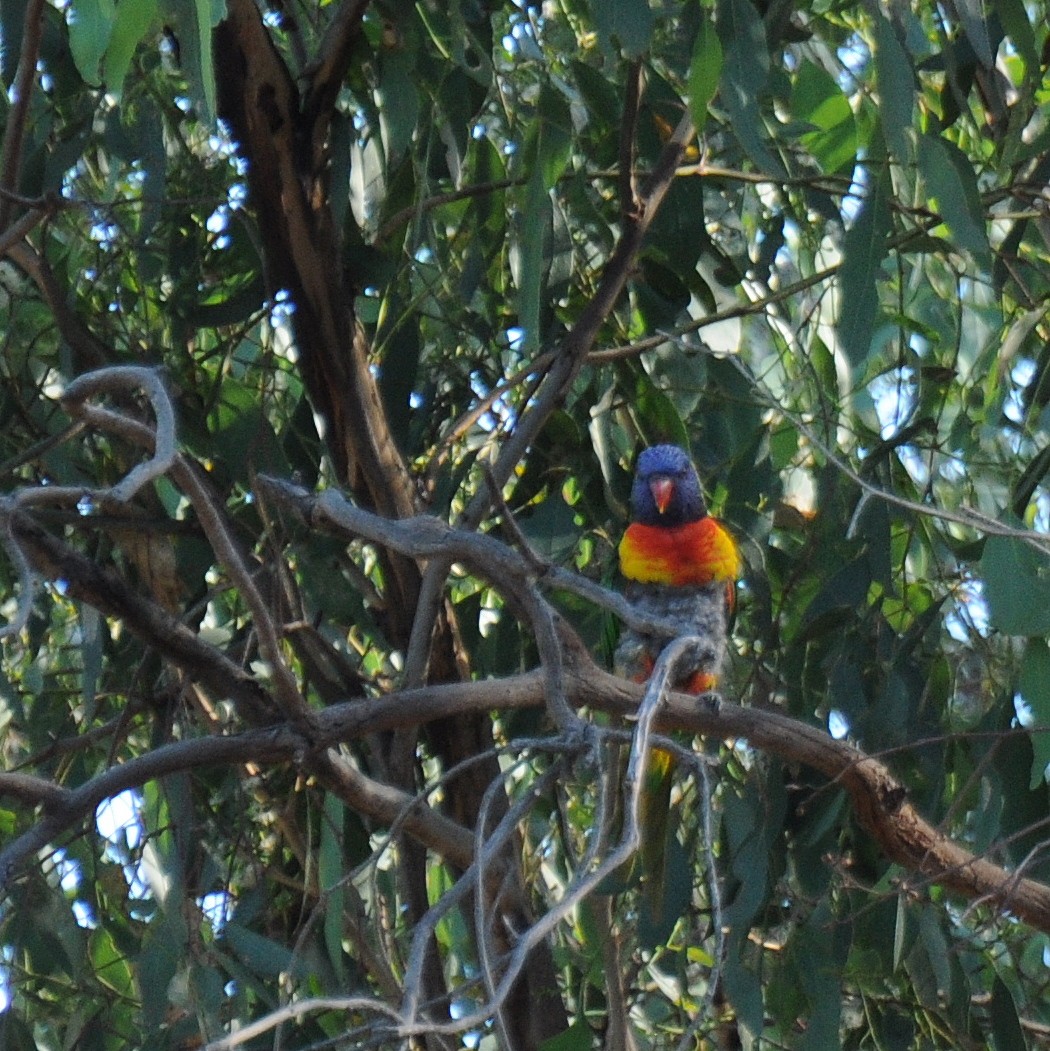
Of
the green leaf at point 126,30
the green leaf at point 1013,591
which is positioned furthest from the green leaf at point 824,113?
the green leaf at point 126,30

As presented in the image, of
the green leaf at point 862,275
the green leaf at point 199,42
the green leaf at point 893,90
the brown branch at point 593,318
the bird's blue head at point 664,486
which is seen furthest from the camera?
the bird's blue head at point 664,486

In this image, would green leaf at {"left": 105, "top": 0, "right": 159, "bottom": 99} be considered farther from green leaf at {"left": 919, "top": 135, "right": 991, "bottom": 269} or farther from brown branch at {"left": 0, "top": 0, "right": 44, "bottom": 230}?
green leaf at {"left": 919, "top": 135, "right": 991, "bottom": 269}

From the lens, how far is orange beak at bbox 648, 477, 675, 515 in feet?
7.61

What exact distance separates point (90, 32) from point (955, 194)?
825 mm

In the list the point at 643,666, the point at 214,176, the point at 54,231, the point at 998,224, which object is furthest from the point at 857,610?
the point at 54,231

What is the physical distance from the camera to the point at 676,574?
256 centimetres

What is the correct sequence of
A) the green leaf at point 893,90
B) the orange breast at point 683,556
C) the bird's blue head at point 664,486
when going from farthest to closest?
the orange breast at point 683,556 → the bird's blue head at point 664,486 → the green leaf at point 893,90

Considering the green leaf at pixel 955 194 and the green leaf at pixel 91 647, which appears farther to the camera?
the green leaf at pixel 91 647

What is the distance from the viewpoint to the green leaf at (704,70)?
1508 millimetres

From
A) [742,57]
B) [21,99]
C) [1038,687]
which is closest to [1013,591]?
[1038,687]

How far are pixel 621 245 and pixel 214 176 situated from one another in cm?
57

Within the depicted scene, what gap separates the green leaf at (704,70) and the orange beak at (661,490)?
2.76 ft

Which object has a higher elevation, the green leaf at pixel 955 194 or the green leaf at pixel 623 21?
the green leaf at pixel 623 21

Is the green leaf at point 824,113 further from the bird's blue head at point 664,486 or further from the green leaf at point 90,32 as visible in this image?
the green leaf at point 90,32
